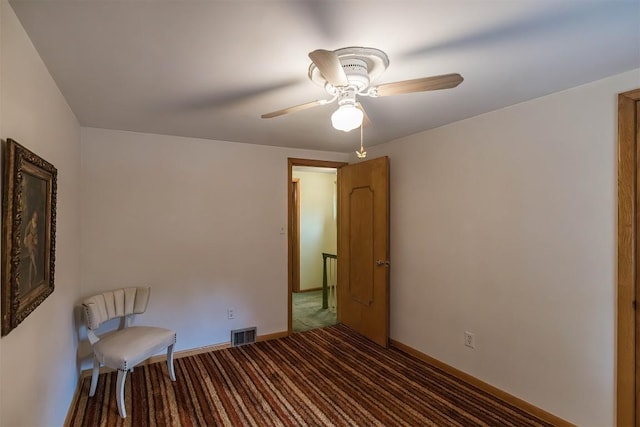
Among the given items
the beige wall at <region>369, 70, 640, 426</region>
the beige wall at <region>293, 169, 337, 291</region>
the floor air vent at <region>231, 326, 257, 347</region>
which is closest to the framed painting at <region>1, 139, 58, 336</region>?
the floor air vent at <region>231, 326, 257, 347</region>

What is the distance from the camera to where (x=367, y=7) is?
4.01 ft

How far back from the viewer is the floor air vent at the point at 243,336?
11.5ft

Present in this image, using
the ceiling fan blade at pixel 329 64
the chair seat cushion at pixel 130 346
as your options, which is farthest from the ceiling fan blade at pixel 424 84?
the chair seat cushion at pixel 130 346

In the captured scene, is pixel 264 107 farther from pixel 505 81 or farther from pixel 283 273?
pixel 283 273

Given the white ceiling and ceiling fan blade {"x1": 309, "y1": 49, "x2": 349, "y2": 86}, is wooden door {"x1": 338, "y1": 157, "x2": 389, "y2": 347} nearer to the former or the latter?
the white ceiling

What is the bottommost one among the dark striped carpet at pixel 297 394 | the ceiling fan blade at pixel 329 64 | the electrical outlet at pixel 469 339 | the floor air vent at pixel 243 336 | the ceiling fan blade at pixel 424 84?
the dark striped carpet at pixel 297 394

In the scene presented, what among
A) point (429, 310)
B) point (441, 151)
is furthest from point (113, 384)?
point (441, 151)

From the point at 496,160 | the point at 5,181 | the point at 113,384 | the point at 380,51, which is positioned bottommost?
the point at 113,384

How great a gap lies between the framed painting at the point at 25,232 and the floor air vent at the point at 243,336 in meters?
2.08

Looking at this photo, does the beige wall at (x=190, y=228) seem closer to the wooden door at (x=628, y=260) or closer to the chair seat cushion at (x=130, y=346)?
the chair seat cushion at (x=130, y=346)

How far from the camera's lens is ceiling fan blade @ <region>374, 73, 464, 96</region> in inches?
53.7

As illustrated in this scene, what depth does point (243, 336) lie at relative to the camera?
357cm

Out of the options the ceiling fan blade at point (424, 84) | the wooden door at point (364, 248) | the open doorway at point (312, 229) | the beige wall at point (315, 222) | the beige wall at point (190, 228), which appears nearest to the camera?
the ceiling fan blade at point (424, 84)

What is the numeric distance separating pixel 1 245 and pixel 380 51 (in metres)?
1.69
